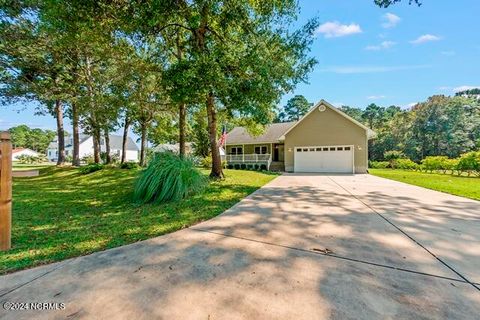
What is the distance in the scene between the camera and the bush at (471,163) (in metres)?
15.1

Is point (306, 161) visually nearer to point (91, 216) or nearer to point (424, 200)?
point (424, 200)

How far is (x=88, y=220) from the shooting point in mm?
4824

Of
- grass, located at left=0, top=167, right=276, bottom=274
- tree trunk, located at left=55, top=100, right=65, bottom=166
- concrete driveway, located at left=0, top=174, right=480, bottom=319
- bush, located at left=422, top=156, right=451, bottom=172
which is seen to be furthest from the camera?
tree trunk, located at left=55, top=100, right=65, bottom=166

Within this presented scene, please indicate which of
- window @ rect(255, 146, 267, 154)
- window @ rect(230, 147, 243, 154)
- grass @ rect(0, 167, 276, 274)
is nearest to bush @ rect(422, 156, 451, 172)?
window @ rect(255, 146, 267, 154)

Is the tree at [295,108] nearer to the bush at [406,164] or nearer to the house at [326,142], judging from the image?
the bush at [406,164]

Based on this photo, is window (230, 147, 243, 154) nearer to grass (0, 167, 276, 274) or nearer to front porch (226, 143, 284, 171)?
front porch (226, 143, 284, 171)

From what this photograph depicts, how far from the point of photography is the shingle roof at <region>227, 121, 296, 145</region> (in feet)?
75.5

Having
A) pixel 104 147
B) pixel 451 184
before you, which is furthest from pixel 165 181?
pixel 104 147

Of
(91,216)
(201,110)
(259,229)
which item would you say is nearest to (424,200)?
(259,229)

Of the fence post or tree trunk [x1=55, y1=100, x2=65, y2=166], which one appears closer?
the fence post

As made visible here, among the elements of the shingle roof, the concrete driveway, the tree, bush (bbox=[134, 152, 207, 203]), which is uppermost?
the tree

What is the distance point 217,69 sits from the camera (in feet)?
26.1

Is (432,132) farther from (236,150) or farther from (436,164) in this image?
(236,150)

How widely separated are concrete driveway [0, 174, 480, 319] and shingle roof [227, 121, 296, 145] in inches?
746
